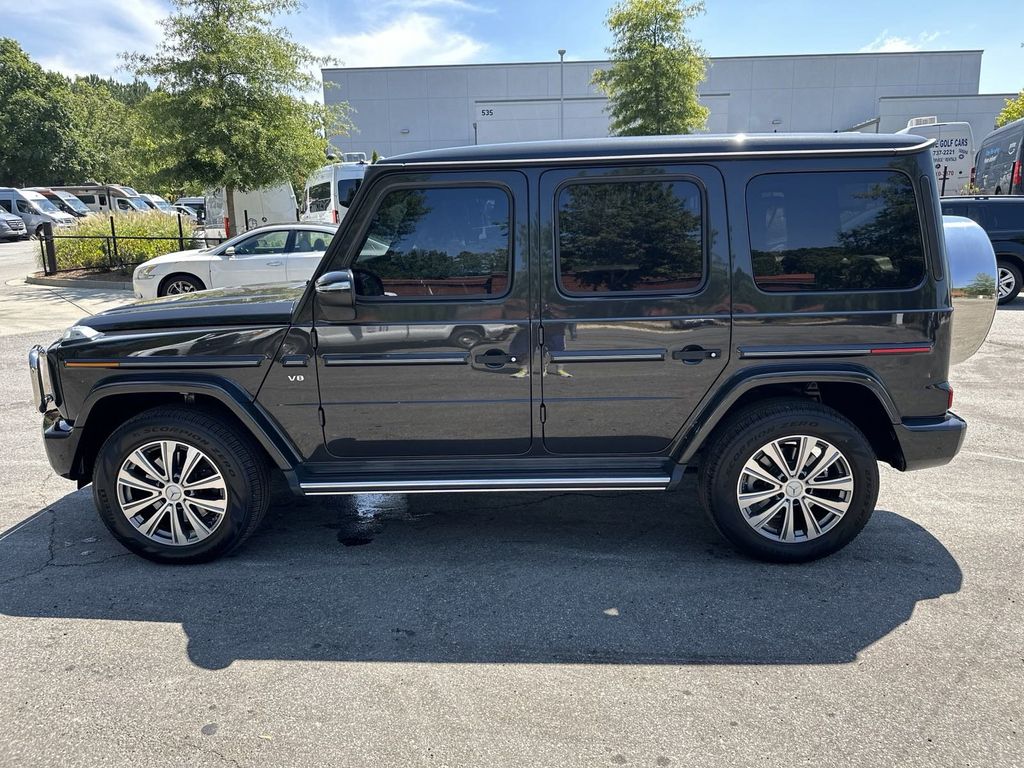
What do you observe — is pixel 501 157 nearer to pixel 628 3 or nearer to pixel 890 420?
pixel 890 420

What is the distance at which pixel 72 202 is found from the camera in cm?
3734

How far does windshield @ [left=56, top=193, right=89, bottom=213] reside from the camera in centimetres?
3678

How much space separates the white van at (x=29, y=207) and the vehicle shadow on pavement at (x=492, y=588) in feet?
117

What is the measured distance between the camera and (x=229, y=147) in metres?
15.3

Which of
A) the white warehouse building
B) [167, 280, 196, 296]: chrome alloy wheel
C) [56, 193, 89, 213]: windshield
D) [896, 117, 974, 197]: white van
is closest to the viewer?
[167, 280, 196, 296]: chrome alloy wheel

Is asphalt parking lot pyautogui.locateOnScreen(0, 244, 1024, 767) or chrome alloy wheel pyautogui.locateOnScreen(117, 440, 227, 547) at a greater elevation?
chrome alloy wheel pyautogui.locateOnScreen(117, 440, 227, 547)

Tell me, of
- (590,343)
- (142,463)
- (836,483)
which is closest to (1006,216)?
(836,483)

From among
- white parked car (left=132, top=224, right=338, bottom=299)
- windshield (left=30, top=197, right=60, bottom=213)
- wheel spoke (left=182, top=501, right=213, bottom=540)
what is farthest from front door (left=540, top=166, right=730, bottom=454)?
windshield (left=30, top=197, right=60, bottom=213)

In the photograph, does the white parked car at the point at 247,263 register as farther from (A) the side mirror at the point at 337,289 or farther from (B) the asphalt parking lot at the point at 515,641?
(A) the side mirror at the point at 337,289

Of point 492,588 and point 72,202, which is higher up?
point 72,202

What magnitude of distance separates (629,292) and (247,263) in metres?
9.24

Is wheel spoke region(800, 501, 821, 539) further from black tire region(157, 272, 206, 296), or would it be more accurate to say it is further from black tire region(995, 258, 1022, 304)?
black tire region(995, 258, 1022, 304)

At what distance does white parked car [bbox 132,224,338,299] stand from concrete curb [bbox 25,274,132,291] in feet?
16.7

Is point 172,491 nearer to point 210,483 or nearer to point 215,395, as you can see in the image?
point 210,483
